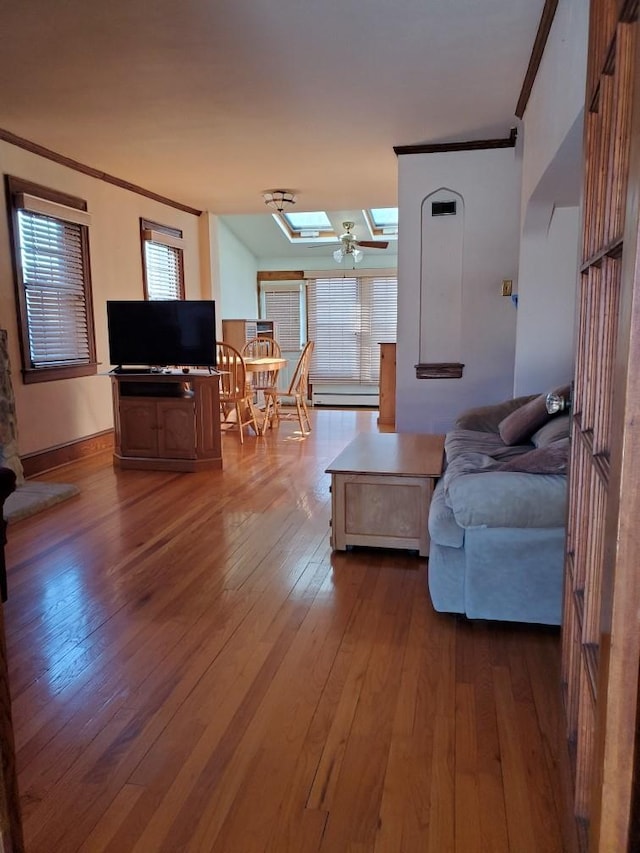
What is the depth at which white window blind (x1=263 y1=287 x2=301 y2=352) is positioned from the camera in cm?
1021

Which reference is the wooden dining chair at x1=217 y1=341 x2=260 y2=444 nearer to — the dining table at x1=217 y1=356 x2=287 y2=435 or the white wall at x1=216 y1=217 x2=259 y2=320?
the dining table at x1=217 y1=356 x2=287 y2=435

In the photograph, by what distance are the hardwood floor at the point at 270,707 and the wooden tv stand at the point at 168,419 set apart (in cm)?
177

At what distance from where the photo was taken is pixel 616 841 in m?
0.88

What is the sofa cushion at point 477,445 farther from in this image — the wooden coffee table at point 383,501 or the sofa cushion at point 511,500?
the sofa cushion at point 511,500

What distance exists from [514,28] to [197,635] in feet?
10.8

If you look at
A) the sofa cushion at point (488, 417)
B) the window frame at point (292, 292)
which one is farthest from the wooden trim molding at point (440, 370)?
the window frame at point (292, 292)

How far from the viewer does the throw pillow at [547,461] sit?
2.37m

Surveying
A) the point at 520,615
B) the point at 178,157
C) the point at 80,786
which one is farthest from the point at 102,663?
the point at 178,157

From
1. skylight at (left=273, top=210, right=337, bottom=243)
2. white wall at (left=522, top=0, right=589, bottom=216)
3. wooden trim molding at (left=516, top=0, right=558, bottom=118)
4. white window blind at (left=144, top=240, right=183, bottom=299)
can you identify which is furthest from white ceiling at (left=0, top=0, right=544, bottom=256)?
skylight at (left=273, top=210, right=337, bottom=243)

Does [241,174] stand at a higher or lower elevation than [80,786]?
higher

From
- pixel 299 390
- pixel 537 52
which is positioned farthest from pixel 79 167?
pixel 537 52

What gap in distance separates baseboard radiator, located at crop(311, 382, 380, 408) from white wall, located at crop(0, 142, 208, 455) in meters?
3.91

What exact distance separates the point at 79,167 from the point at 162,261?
1684mm

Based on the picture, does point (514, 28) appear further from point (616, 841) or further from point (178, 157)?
point (616, 841)
